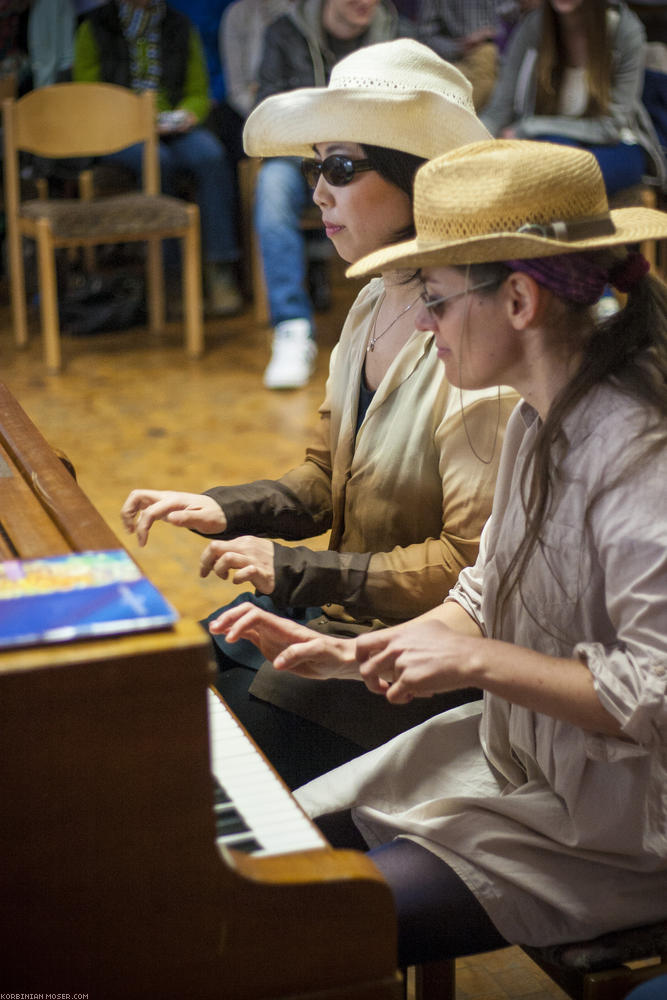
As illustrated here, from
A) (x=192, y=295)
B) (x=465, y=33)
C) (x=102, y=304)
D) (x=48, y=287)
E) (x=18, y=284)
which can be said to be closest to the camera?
(x=48, y=287)

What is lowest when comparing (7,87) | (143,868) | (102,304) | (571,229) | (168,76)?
(102,304)

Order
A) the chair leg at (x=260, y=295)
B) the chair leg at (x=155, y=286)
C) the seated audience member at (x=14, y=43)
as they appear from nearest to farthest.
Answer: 1. the chair leg at (x=155, y=286)
2. the chair leg at (x=260, y=295)
3. the seated audience member at (x=14, y=43)

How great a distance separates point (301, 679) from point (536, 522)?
0.52m

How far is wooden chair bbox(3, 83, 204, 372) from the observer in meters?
5.16

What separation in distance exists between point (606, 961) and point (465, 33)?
550 cm

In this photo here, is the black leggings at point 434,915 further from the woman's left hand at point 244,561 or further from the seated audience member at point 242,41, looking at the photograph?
the seated audience member at point 242,41

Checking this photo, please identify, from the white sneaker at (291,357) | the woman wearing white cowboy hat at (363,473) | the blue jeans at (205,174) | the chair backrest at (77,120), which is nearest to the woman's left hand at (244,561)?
the woman wearing white cowboy hat at (363,473)

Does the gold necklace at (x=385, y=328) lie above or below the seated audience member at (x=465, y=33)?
above

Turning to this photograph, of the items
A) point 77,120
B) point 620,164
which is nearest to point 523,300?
point 620,164

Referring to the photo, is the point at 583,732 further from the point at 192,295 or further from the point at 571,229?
the point at 192,295

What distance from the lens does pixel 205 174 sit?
5891mm

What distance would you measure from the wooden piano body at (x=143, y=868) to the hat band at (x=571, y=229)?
1.68 ft

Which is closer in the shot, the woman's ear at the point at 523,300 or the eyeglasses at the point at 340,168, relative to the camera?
the woman's ear at the point at 523,300

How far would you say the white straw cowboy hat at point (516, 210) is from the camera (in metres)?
1.24
